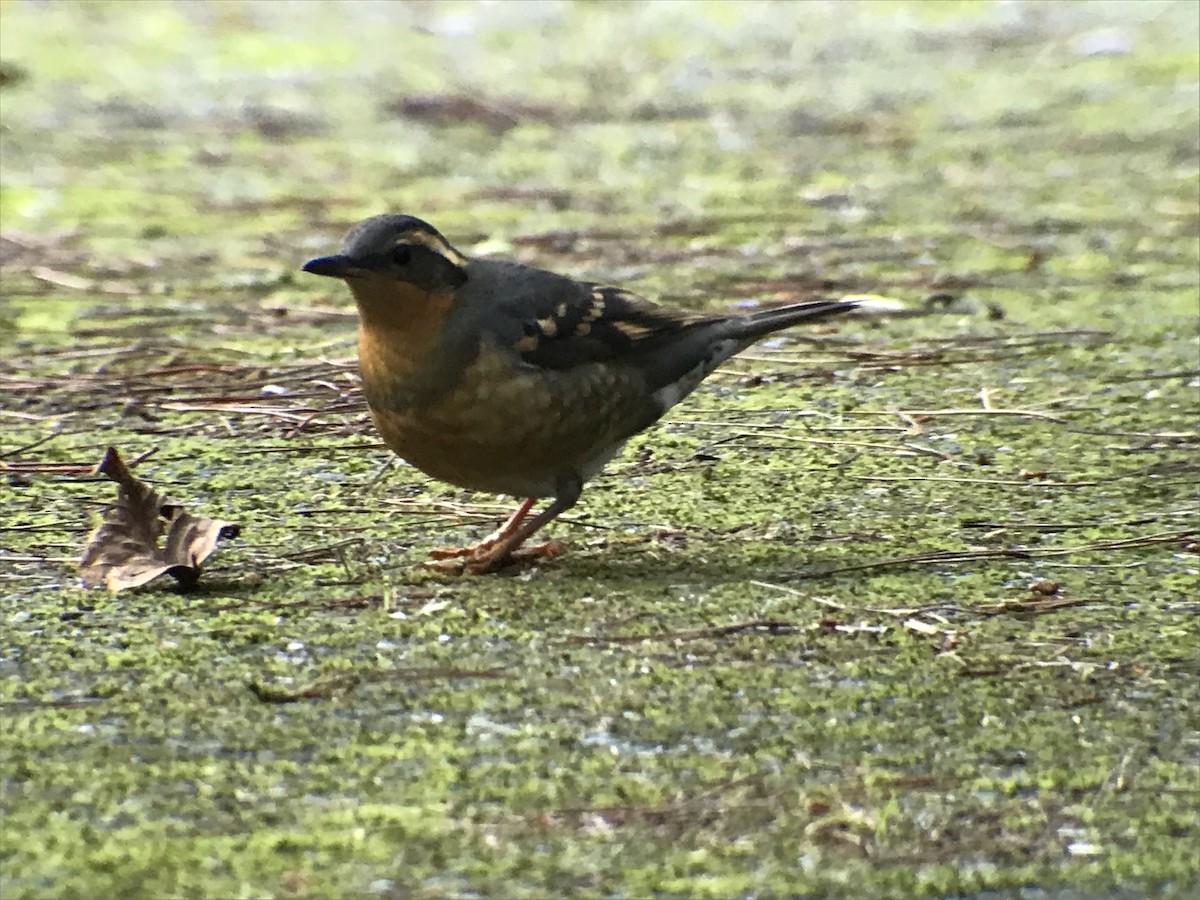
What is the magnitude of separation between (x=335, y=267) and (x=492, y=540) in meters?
0.72

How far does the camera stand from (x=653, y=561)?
381 cm

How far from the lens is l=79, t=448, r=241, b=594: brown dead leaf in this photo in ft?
11.6

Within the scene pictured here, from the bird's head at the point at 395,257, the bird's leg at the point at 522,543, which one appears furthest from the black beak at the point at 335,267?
the bird's leg at the point at 522,543

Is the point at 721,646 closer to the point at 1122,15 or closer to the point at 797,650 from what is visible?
the point at 797,650

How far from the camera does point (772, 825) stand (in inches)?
97.0

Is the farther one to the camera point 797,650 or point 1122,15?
point 1122,15

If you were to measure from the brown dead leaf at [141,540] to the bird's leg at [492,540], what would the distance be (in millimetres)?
457

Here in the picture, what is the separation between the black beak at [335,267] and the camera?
360cm

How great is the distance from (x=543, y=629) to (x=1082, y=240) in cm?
472

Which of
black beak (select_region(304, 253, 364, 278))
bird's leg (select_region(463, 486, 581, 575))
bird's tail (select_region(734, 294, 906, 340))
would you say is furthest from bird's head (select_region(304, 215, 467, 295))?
bird's tail (select_region(734, 294, 906, 340))

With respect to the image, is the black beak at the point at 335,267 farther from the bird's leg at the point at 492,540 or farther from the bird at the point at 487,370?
the bird's leg at the point at 492,540

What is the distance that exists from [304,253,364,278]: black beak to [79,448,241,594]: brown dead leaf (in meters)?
0.56

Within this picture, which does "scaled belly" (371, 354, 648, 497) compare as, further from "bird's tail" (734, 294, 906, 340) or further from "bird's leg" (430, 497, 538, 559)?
"bird's tail" (734, 294, 906, 340)

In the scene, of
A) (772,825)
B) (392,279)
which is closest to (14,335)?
(392,279)
